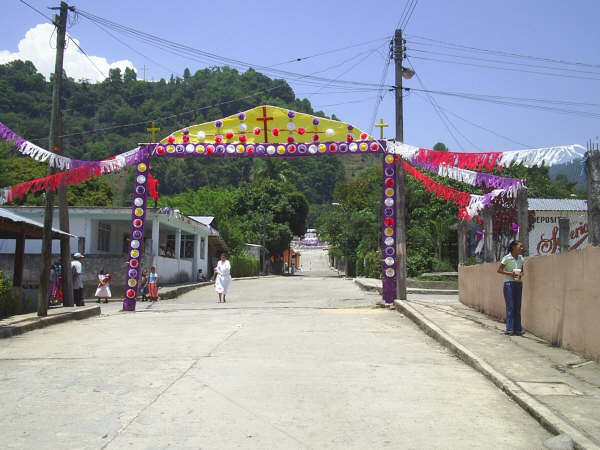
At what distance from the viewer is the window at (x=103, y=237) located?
3406 centimetres

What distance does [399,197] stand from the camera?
19.7 m

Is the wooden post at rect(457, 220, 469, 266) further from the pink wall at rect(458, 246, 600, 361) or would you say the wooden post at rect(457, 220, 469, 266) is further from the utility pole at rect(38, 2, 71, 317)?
the utility pole at rect(38, 2, 71, 317)

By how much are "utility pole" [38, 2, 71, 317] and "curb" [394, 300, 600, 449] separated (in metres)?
8.78

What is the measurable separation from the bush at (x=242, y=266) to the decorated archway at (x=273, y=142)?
1274 inches

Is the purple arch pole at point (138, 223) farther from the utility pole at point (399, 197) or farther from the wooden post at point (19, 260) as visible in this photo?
the utility pole at point (399, 197)

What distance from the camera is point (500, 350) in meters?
9.30

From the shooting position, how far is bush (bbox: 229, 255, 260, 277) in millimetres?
51844

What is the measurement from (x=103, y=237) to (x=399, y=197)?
2078cm

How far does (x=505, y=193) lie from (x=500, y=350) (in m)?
6.56

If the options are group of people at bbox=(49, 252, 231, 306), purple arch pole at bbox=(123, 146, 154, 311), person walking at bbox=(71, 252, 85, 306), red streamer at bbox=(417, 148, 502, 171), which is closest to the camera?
red streamer at bbox=(417, 148, 502, 171)

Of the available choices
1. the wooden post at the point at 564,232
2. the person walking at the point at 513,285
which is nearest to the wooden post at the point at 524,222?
the person walking at the point at 513,285

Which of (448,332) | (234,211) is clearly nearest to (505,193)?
(448,332)

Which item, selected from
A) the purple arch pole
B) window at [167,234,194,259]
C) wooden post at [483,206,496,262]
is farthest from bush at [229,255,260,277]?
wooden post at [483,206,496,262]

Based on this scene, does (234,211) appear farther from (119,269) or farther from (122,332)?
(122,332)
